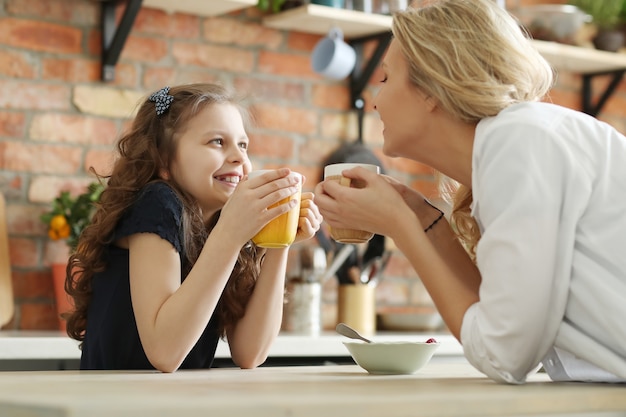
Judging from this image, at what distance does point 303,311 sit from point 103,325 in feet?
4.59

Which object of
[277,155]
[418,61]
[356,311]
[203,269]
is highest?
[418,61]

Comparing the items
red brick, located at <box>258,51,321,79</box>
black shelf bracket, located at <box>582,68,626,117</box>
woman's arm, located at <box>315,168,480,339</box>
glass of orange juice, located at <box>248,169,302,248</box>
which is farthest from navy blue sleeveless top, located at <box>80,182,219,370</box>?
black shelf bracket, located at <box>582,68,626,117</box>

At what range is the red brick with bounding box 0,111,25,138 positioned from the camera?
2.80m

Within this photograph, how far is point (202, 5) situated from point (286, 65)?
478 millimetres

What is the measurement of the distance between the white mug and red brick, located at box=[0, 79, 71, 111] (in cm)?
81

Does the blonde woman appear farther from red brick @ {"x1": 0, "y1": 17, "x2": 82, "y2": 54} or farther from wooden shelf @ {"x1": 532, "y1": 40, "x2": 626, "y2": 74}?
wooden shelf @ {"x1": 532, "y1": 40, "x2": 626, "y2": 74}

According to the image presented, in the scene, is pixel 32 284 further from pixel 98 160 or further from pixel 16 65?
pixel 16 65

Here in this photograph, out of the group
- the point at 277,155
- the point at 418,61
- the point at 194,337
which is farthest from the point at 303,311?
the point at 418,61

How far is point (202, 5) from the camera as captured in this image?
9.55 ft

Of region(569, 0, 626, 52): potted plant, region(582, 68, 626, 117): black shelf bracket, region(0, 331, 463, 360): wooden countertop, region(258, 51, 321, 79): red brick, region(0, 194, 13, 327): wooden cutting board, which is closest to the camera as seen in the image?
region(0, 331, 463, 360): wooden countertop

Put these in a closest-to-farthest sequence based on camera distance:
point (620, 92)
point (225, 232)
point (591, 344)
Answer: point (591, 344)
point (225, 232)
point (620, 92)

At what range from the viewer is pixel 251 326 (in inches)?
68.9

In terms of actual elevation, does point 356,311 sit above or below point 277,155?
below

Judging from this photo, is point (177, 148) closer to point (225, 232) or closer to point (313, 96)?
point (225, 232)
